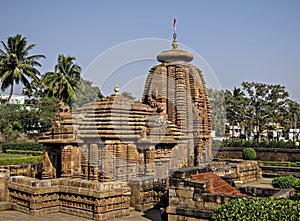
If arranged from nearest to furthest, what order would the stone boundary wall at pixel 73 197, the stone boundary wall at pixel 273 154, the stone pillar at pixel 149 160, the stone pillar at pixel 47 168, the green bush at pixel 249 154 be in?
1. the stone boundary wall at pixel 73 197
2. the stone pillar at pixel 149 160
3. the stone pillar at pixel 47 168
4. the green bush at pixel 249 154
5. the stone boundary wall at pixel 273 154

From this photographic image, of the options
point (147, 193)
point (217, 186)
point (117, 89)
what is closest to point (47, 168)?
point (117, 89)

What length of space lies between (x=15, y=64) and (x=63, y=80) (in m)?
6.25

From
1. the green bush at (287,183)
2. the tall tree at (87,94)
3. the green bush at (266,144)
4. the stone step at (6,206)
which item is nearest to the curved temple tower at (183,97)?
the green bush at (287,183)

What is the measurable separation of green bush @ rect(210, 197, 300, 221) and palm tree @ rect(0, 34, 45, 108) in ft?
121

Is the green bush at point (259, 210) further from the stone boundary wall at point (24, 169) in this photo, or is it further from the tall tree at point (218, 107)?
the tall tree at point (218, 107)

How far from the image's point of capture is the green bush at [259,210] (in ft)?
27.1

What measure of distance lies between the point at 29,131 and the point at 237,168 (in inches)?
1299

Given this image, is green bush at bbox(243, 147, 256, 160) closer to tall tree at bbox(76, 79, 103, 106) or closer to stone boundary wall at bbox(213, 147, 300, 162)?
stone boundary wall at bbox(213, 147, 300, 162)

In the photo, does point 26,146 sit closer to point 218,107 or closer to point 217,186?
point 218,107

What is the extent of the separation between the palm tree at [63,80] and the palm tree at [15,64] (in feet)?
11.0

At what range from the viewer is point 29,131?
47188 millimetres

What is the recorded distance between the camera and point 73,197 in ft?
44.0

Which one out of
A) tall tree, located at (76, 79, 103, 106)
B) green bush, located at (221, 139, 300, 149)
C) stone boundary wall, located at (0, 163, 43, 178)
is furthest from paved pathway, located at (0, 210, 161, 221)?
tall tree, located at (76, 79, 103, 106)

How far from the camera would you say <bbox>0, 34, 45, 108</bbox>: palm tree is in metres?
41.4
